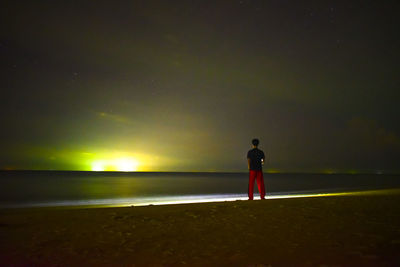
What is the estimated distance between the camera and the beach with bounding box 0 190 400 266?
11.9 ft

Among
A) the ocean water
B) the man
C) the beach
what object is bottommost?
the ocean water

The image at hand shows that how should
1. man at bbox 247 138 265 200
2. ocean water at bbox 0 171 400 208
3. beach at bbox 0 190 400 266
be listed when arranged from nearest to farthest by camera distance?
beach at bbox 0 190 400 266 → man at bbox 247 138 265 200 → ocean water at bbox 0 171 400 208

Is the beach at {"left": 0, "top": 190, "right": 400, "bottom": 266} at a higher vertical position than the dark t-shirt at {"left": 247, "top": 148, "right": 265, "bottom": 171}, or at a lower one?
lower

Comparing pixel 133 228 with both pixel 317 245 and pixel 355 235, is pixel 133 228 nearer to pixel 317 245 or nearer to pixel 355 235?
pixel 317 245

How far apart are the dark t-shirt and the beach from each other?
149 inches

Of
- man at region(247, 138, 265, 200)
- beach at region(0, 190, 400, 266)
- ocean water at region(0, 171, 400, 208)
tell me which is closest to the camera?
beach at region(0, 190, 400, 266)

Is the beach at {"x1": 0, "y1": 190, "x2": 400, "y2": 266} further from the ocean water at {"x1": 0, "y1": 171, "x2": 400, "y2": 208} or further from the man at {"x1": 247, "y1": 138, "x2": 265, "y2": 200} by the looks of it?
the ocean water at {"x1": 0, "y1": 171, "x2": 400, "y2": 208}

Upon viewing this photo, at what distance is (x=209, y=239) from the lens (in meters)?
4.61

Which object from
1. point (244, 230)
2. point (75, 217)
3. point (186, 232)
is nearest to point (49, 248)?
point (186, 232)

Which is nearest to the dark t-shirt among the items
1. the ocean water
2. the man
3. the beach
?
the man

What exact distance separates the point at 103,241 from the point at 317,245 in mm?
3276

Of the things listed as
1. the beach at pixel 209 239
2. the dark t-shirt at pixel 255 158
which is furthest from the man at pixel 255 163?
the beach at pixel 209 239

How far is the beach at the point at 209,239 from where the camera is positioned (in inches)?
142

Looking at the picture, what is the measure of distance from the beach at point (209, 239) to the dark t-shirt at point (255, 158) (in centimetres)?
379
